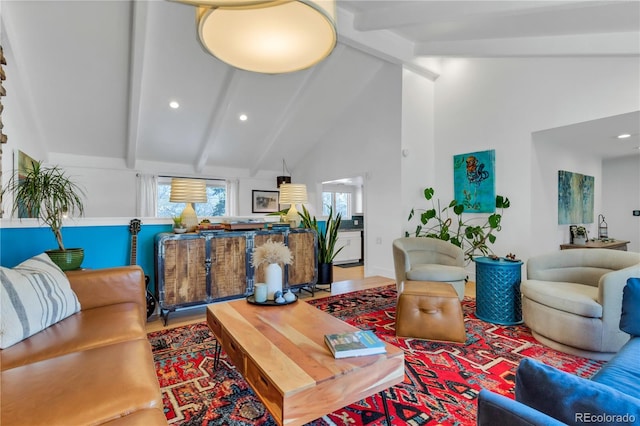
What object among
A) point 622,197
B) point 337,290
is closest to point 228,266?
point 337,290

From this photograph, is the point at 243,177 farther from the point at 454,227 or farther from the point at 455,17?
the point at 455,17

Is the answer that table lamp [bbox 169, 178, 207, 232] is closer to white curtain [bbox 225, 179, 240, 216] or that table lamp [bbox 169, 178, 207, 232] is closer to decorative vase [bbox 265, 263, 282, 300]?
decorative vase [bbox 265, 263, 282, 300]

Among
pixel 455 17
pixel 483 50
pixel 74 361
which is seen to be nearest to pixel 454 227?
pixel 483 50

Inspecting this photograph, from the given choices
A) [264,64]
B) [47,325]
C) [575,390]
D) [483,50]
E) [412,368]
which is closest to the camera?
[575,390]

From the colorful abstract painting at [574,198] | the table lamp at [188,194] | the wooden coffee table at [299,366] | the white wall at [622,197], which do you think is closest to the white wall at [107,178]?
the table lamp at [188,194]

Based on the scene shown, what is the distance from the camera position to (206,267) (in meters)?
3.14

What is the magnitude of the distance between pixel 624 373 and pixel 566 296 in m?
1.30

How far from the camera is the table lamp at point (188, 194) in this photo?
3.13m

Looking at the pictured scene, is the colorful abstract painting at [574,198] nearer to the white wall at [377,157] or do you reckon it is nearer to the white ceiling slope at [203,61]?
the white ceiling slope at [203,61]

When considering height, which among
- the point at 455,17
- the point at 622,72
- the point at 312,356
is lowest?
the point at 312,356

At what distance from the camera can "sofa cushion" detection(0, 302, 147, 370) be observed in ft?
4.45

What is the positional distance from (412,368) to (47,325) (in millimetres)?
2233

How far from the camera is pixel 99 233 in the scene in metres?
2.92

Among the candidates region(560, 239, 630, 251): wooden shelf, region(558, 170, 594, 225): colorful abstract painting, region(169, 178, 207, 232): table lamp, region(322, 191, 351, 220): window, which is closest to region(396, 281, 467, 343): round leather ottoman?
region(169, 178, 207, 232): table lamp
